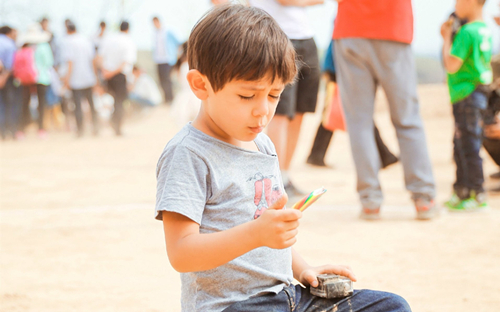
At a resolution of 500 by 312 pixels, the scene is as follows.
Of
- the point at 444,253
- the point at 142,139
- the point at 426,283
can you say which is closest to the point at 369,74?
the point at 444,253

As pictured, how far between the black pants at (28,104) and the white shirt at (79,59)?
2.13 ft

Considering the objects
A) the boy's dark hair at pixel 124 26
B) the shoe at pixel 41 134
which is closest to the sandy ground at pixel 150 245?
the boy's dark hair at pixel 124 26

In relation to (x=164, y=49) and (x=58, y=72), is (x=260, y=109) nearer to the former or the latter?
(x=58, y=72)

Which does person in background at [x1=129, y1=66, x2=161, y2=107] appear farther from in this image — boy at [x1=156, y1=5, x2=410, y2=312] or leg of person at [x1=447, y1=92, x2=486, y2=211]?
boy at [x1=156, y1=5, x2=410, y2=312]

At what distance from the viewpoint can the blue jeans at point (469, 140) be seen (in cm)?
383

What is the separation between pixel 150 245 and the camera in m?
3.20

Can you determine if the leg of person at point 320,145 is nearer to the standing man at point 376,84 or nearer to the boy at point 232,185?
the standing man at point 376,84

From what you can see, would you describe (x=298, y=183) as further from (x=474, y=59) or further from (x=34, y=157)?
(x=34, y=157)

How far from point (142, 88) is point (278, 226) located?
11.6 metres

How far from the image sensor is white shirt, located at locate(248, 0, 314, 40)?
3846 millimetres

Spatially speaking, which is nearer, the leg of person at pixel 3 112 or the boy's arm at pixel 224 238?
the boy's arm at pixel 224 238

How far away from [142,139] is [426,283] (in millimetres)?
7586

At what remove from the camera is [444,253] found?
2949 millimetres

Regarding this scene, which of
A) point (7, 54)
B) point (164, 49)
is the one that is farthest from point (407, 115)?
point (164, 49)
